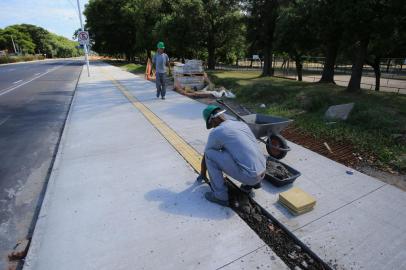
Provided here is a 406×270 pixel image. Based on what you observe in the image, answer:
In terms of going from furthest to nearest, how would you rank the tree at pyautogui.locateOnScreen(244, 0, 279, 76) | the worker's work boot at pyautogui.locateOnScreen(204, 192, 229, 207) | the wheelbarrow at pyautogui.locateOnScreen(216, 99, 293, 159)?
the tree at pyautogui.locateOnScreen(244, 0, 279, 76) < the wheelbarrow at pyautogui.locateOnScreen(216, 99, 293, 159) < the worker's work boot at pyautogui.locateOnScreen(204, 192, 229, 207)

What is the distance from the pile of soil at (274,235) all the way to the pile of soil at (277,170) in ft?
1.99

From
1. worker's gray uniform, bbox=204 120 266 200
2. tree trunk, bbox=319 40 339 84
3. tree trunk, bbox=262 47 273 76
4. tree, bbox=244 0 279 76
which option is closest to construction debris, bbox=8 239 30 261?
worker's gray uniform, bbox=204 120 266 200

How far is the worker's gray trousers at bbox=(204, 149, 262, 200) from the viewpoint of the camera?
3113mm

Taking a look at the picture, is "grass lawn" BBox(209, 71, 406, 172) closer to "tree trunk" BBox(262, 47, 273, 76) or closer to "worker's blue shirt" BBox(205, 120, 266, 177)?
"worker's blue shirt" BBox(205, 120, 266, 177)

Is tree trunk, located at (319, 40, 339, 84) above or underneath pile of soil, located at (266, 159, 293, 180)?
above

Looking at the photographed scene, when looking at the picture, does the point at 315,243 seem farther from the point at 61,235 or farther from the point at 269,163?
the point at 61,235

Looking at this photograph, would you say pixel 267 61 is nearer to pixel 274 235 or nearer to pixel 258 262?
pixel 274 235

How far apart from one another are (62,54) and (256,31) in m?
120

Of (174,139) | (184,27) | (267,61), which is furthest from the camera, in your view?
(184,27)

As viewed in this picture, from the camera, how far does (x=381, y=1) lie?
7863 mm

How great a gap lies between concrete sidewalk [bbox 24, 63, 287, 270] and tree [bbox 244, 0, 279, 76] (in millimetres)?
14586

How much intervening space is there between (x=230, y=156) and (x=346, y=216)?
152 centimetres

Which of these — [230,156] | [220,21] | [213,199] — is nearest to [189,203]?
[213,199]

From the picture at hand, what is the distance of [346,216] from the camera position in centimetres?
309
